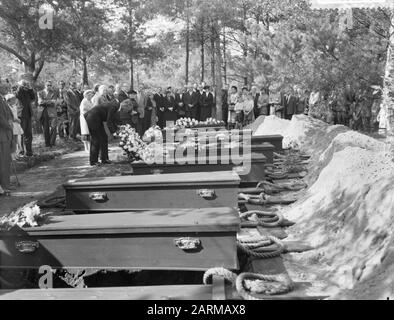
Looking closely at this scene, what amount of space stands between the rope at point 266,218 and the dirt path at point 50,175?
3.12m

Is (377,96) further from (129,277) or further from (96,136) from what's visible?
(129,277)

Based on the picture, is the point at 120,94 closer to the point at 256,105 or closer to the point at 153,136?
the point at 153,136

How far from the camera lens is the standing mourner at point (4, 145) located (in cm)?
811

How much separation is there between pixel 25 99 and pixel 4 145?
3577mm

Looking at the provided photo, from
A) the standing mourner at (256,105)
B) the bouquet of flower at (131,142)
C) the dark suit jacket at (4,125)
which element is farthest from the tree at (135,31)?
the dark suit jacket at (4,125)

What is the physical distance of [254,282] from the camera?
400 centimetres

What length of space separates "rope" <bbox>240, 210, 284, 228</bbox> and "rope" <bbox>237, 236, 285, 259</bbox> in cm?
62

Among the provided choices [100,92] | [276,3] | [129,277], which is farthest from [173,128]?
[129,277]

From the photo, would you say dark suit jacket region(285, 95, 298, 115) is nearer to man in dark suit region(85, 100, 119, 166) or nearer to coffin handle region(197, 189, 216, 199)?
man in dark suit region(85, 100, 119, 166)

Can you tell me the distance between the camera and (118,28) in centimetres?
2478

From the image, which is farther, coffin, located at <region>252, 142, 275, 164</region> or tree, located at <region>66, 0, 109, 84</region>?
tree, located at <region>66, 0, 109, 84</region>

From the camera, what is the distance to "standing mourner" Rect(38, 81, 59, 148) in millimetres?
13536

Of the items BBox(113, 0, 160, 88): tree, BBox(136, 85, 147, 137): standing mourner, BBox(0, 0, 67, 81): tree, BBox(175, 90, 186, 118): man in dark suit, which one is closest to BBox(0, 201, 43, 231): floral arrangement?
BBox(136, 85, 147, 137): standing mourner

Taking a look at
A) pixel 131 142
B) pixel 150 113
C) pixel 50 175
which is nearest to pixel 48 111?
pixel 50 175
